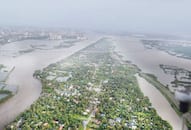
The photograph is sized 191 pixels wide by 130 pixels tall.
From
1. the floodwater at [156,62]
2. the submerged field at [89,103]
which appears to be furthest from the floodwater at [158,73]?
the submerged field at [89,103]

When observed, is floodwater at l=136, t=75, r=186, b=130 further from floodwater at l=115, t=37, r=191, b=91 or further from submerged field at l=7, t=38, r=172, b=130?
floodwater at l=115, t=37, r=191, b=91

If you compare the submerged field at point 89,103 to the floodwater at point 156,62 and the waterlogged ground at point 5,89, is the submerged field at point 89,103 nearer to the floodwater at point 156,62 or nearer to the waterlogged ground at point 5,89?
the waterlogged ground at point 5,89

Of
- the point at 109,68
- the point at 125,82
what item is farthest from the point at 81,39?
the point at 125,82

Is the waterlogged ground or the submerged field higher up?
the submerged field

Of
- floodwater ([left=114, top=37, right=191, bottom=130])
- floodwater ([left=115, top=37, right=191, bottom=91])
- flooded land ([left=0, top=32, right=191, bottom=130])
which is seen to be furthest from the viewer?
floodwater ([left=115, top=37, right=191, bottom=91])

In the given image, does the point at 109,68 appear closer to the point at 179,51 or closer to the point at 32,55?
the point at 32,55

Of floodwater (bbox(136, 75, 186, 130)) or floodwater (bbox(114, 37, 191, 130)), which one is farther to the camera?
floodwater (bbox(114, 37, 191, 130))

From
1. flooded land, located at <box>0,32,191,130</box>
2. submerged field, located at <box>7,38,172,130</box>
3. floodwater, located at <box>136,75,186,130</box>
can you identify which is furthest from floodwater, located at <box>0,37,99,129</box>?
floodwater, located at <box>136,75,186,130</box>
